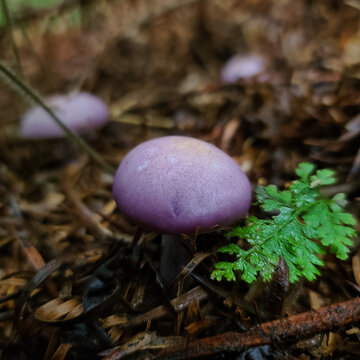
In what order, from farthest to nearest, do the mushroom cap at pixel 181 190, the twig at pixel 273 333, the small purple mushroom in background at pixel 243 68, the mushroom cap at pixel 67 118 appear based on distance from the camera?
the small purple mushroom in background at pixel 243 68 → the mushroom cap at pixel 67 118 → the mushroom cap at pixel 181 190 → the twig at pixel 273 333

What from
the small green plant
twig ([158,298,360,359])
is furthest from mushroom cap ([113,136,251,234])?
twig ([158,298,360,359])

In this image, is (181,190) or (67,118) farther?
(67,118)

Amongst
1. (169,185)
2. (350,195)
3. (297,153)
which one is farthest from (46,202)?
(350,195)

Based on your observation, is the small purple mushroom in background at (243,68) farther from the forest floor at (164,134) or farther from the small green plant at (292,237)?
the small green plant at (292,237)

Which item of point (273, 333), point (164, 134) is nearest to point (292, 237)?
point (273, 333)

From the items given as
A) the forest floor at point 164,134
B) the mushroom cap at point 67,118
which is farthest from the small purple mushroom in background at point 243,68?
the mushroom cap at point 67,118

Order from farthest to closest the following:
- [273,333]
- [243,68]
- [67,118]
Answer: [243,68]
[67,118]
[273,333]

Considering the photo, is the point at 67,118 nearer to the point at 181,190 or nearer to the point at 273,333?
the point at 181,190

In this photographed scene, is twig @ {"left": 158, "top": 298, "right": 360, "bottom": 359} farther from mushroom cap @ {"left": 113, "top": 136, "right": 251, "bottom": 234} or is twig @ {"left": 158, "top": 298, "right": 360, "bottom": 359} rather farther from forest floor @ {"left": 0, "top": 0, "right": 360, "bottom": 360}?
mushroom cap @ {"left": 113, "top": 136, "right": 251, "bottom": 234}
